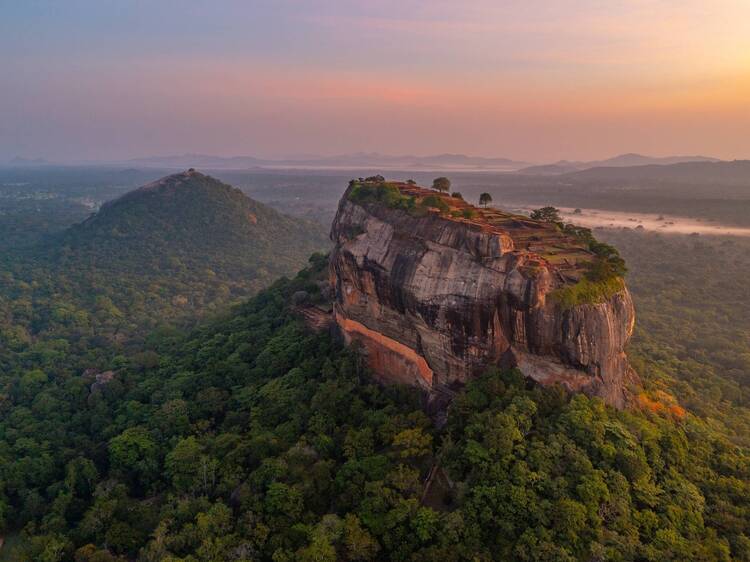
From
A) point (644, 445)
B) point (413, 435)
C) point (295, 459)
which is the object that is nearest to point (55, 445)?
point (295, 459)

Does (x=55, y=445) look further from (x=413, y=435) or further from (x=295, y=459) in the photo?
(x=413, y=435)

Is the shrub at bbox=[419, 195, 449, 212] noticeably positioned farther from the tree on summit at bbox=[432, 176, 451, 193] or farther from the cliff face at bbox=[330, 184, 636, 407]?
the tree on summit at bbox=[432, 176, 451, 193]

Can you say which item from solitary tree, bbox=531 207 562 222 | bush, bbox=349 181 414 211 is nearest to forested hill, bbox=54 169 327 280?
bush, bbox=349 181 414 211

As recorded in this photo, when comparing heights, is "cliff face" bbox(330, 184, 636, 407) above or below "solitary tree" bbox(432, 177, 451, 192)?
below

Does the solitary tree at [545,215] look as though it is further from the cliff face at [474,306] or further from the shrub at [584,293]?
the shrub at [584,293]

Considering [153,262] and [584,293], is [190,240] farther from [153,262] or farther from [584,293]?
[584,293]

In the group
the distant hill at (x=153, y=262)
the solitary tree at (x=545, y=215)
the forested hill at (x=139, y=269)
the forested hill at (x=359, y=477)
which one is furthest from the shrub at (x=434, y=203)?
the distant hill at (x=153, y=262)
